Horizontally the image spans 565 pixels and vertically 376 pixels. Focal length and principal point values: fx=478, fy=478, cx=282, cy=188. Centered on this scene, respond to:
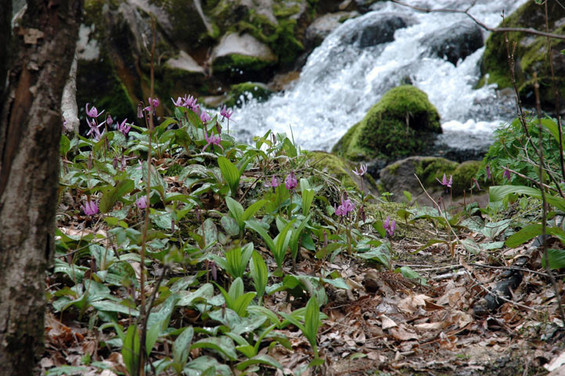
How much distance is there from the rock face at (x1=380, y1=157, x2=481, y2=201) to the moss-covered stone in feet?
19.4

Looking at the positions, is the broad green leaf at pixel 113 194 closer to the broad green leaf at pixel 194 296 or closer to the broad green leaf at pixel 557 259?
the broad green leaf at pixel 194 296

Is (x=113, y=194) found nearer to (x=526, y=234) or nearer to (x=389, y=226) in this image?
(x=389, y=226)

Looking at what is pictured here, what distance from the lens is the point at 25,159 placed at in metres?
1.45

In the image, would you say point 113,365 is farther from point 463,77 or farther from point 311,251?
point 463,77

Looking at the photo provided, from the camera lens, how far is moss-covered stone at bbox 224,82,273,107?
11.6 meters

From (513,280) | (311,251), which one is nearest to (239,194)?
(311,251)

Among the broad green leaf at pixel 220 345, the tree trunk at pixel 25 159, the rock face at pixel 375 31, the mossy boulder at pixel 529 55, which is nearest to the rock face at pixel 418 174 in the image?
the mossy boulder at pixel 529 55

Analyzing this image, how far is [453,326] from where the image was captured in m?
2.31

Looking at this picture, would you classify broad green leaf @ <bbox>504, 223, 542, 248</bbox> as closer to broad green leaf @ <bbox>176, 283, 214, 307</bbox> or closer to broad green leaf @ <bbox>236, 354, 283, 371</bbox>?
broad green leaf @ <bbox>236, 354, 283, 371</bbox>

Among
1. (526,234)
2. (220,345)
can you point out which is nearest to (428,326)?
(526,234)

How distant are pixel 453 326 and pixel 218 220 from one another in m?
1.47

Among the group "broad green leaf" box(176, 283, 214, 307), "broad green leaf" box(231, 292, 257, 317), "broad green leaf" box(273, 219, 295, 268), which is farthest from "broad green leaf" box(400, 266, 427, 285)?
"broad green leaf" box(176, 283, 214, 307)

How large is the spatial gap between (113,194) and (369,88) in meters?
9.31

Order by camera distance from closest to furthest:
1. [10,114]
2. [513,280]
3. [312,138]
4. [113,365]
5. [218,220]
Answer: [10,114], [113,365], [513,280], [218,220], [312,138]
